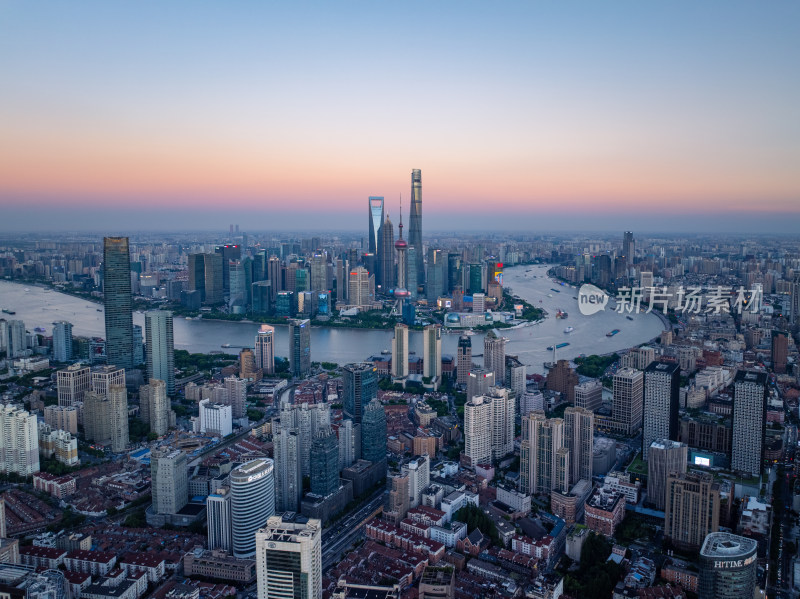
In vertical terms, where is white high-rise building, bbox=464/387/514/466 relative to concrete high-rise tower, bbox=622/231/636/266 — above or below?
below

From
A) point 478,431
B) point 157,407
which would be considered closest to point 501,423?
point 478,431

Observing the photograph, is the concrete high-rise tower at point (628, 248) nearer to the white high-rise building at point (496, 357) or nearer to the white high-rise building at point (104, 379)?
the white high-rise building at point (496, 357)

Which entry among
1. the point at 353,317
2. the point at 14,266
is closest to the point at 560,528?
the point at 353,317

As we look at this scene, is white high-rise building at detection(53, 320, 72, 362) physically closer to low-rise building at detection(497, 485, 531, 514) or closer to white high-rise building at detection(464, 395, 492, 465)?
white high-rise building at detection(464, 395, 492, 465)

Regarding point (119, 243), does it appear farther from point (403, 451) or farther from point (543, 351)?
point (543, 351)

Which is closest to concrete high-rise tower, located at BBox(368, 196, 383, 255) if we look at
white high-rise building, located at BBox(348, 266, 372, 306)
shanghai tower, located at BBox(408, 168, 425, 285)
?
shanghai tower, located at BBox(408, 168, 425, 285)

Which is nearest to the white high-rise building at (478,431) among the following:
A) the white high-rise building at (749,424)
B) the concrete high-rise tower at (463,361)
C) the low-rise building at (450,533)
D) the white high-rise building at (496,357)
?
the low-rise building at (450,533)
